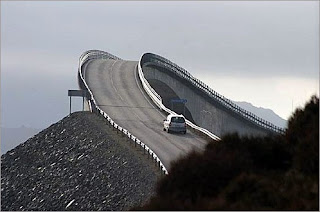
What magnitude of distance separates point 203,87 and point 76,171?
4369 centimetres

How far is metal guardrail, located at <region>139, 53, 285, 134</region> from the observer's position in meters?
88.6

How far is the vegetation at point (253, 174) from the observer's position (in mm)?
22078

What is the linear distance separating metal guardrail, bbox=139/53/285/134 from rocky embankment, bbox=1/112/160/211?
1131 inches

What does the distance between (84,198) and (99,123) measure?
56.5ft

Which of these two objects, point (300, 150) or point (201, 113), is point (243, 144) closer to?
point (300, 150)

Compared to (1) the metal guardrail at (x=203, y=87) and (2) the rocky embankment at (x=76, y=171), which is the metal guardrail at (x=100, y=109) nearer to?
(2) the rocky embankment at (x=76, y=171)

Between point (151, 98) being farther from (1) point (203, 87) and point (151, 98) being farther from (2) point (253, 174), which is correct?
(2) point (253, 174)

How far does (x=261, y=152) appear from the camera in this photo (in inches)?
1089

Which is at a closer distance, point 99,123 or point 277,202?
point 277,202

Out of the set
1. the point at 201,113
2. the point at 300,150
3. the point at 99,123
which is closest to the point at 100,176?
the point at 99,123

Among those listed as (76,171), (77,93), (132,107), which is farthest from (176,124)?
(77,93)

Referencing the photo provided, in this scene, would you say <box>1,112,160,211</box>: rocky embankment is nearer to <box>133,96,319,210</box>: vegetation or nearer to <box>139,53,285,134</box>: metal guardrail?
<box>133,96,319,210</box>: vegetation

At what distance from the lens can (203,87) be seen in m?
92.1

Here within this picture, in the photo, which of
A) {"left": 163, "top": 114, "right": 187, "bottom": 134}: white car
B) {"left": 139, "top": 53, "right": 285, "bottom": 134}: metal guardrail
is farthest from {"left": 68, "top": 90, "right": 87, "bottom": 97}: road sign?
{"left": 139, "top": 53, "right": 285, "bottom": 134}: metal guardrail
